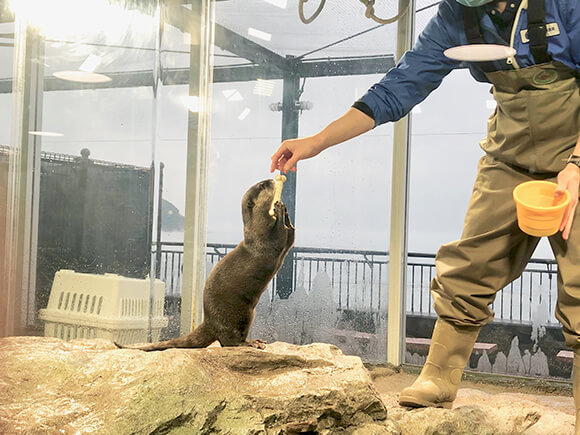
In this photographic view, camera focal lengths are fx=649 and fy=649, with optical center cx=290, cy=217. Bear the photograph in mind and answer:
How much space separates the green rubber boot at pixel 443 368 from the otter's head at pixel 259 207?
66 cm

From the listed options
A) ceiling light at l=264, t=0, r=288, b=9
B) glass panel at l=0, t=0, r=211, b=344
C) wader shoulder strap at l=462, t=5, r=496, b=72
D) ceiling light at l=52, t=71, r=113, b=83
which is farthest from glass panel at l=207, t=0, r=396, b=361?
wader shoulder strap at l=462, t=5, r=496, b=72

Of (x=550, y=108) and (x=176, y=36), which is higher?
(x=176, y=36)

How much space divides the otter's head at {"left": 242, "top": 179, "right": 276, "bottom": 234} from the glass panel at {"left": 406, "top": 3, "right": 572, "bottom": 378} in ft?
3.07

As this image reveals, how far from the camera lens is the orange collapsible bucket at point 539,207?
1.63m

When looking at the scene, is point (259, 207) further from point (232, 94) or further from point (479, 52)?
point (232, 94)

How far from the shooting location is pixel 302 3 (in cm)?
298

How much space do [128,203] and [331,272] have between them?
3.20 ft

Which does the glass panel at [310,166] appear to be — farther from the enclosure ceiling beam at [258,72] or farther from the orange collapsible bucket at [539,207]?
the orange collapsible bucket at [539,207]

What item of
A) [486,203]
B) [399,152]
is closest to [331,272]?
[399,152]

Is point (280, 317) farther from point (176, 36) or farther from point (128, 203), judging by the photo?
point (176, 36)

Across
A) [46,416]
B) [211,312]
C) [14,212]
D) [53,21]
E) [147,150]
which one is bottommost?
[46,416]

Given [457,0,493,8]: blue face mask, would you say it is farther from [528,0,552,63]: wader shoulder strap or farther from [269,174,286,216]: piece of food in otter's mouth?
[269,174,286,216]: piece of food in otter's mouth

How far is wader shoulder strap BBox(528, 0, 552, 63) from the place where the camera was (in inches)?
69.9

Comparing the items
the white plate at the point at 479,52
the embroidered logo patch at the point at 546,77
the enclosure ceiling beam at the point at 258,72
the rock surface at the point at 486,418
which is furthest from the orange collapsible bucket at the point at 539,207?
the enclosure ceiling beam at the point at 258,72
